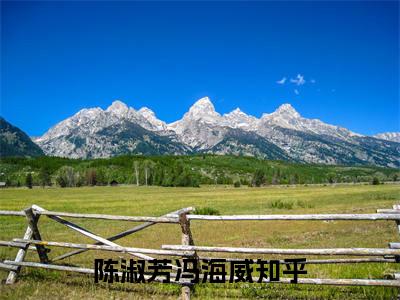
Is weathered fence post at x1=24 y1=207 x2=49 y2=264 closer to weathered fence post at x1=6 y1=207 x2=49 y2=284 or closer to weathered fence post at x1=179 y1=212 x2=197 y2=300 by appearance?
weathered fence post at x1=6 y1=207 x2=49 y2=284

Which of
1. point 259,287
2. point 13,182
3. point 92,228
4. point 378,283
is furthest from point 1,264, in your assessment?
point 13,182

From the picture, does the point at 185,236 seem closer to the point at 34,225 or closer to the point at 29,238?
the point at 34,225

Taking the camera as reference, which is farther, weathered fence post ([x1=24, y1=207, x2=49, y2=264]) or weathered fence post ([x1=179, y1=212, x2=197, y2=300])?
weathered fence post ([x1=24, y1=207, x2=49, y2=264])

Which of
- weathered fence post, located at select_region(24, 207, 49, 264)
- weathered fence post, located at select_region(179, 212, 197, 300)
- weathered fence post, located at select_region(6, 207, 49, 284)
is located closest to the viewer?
weathered fence post, located at select_region(179, 212, 197, 300)

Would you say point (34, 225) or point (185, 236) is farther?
point (34, 225)

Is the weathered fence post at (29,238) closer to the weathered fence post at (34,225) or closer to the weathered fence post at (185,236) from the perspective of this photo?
the weathered fence post at (34,225)

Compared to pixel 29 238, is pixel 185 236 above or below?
above

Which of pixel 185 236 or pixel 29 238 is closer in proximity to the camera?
pixel 185 236

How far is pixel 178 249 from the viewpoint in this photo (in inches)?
344

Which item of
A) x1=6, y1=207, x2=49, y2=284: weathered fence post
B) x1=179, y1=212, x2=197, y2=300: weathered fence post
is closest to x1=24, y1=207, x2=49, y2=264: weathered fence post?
x1=6, y1=207, x2=49, y2=284: weathered fence post

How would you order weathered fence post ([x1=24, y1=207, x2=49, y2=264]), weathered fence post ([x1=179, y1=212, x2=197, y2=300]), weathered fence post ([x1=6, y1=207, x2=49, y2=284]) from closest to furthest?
weathered fence post ([x1=179, y1=212, x2=197, y2=300]), weathered fence post ([x1=6, y1=207, x2=49, y2=284]), weathered fence post ([x1=24, y1=207, x2=49, y2=264])

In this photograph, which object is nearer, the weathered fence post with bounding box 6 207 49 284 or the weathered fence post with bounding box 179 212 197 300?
the weathered fence post with bounding box 179 212 197 300

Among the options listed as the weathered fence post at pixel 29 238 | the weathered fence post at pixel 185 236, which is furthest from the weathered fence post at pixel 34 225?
the weathered fence post at pixel 185 236

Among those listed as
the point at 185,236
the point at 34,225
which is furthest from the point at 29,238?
the point at 185,236
